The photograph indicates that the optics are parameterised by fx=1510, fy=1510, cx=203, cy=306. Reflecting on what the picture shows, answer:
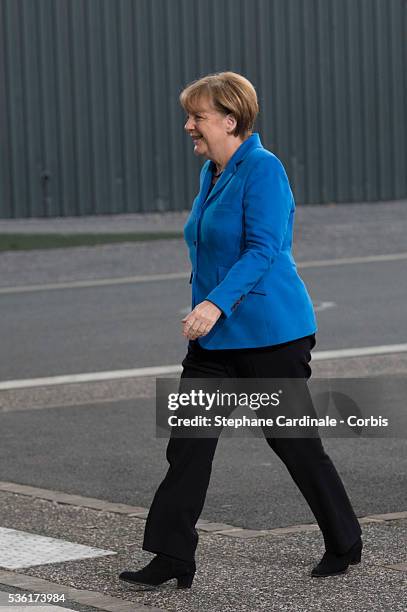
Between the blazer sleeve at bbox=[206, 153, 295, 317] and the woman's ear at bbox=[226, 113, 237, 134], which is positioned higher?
the woman's ear at bbox=[226, 113, 237, 134]

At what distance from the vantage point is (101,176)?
2469cm

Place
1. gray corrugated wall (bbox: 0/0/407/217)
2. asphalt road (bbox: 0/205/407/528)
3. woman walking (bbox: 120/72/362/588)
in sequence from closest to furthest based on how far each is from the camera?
woman walking (bbox: 120/72/362/588)
asphalt road (bbox: 0/205/407/528)
gray corrugated wall (bbox: 0/0/407/217)

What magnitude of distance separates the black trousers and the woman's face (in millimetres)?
694

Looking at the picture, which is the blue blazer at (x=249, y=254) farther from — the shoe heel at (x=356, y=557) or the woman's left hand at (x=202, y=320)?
the shoe heel at (x=356, y=557)

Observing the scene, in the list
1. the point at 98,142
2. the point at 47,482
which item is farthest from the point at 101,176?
the point at 47,482

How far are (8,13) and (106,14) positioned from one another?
1.62 metres

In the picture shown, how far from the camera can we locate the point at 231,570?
17.8 ft

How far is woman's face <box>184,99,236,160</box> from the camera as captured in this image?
5.20 m

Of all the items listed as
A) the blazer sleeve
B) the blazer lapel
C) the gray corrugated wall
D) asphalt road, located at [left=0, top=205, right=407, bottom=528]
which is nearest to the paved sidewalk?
asphalt road, located at [left=0, top=205, right=407, bottom=528]

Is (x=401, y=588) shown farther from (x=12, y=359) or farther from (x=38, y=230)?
(x=38, y=230)

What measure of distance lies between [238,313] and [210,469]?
0.55 meters

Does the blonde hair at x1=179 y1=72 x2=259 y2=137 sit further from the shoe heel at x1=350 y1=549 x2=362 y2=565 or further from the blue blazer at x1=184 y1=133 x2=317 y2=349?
the shoe heel at x1=350 y1=549 x2=362 y2=565

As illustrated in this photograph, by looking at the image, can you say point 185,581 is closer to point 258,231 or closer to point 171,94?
point 258,231

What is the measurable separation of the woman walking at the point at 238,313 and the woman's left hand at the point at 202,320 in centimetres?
2
